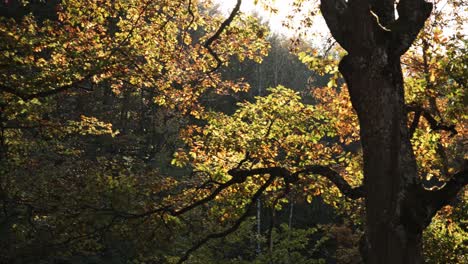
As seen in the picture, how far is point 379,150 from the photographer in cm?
439

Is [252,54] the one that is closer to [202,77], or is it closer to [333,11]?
[202,77]

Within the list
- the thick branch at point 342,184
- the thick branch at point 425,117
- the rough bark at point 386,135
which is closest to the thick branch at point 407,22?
the rough bark at point 386,135

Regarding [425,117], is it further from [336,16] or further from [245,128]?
[245,128]

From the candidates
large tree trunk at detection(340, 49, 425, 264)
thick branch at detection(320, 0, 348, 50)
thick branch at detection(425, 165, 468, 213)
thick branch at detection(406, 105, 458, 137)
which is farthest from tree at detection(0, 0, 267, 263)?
thick branch at detection(425, 165, 468, 213)

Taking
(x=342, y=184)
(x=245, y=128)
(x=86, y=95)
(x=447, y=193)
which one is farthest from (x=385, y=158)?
(x=86, y=95)

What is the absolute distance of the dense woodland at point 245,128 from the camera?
14.7 feet

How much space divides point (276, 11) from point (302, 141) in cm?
262

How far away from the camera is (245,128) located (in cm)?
852

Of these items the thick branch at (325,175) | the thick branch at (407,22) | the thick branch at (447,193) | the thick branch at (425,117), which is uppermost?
the thick branch at (407,22)

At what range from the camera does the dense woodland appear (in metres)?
4.47

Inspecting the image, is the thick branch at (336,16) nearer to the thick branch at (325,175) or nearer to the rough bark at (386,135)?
the rough bark at (386,135)

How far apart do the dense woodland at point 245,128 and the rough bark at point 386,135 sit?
13 mm

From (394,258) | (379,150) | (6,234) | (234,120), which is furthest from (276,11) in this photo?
(6,234)

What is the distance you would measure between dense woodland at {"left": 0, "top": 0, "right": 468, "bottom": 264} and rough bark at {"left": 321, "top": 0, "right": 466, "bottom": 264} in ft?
0.04
